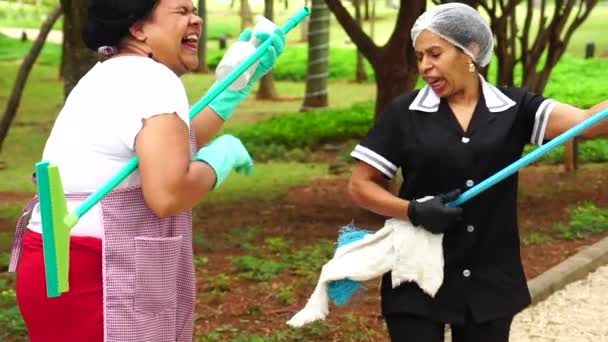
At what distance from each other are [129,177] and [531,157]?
47.9 inches

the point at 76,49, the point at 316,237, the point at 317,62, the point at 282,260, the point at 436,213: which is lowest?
the point at 317,62

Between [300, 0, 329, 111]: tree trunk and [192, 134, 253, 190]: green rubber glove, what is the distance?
16.0 meters

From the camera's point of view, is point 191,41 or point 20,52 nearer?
point 191,41

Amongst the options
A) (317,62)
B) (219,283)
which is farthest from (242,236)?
(317,62)

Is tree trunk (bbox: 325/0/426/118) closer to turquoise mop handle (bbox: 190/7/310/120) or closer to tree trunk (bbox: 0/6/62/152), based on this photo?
tree trunk (bbox: 0/6/62/152)

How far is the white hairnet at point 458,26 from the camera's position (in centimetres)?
333

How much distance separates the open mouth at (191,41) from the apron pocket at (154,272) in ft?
1.65

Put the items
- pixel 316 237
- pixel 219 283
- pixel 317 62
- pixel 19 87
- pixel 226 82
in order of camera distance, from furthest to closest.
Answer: pixel 317 62 < pixel 19 87 < pixel 316 237 < pixel 219 283 < pixel 226 82

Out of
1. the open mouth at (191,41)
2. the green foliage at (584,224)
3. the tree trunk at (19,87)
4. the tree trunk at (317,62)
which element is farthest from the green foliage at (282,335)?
the tree trunk at (317,62)

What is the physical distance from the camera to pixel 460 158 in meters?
3.26

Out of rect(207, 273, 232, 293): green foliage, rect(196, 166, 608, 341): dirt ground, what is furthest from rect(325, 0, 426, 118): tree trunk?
rect(207, 273, 232, 293): green foliage

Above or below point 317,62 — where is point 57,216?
above

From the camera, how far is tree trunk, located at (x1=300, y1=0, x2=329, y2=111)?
741 inches

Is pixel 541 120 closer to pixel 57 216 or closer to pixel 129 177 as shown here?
pixel 129 177
